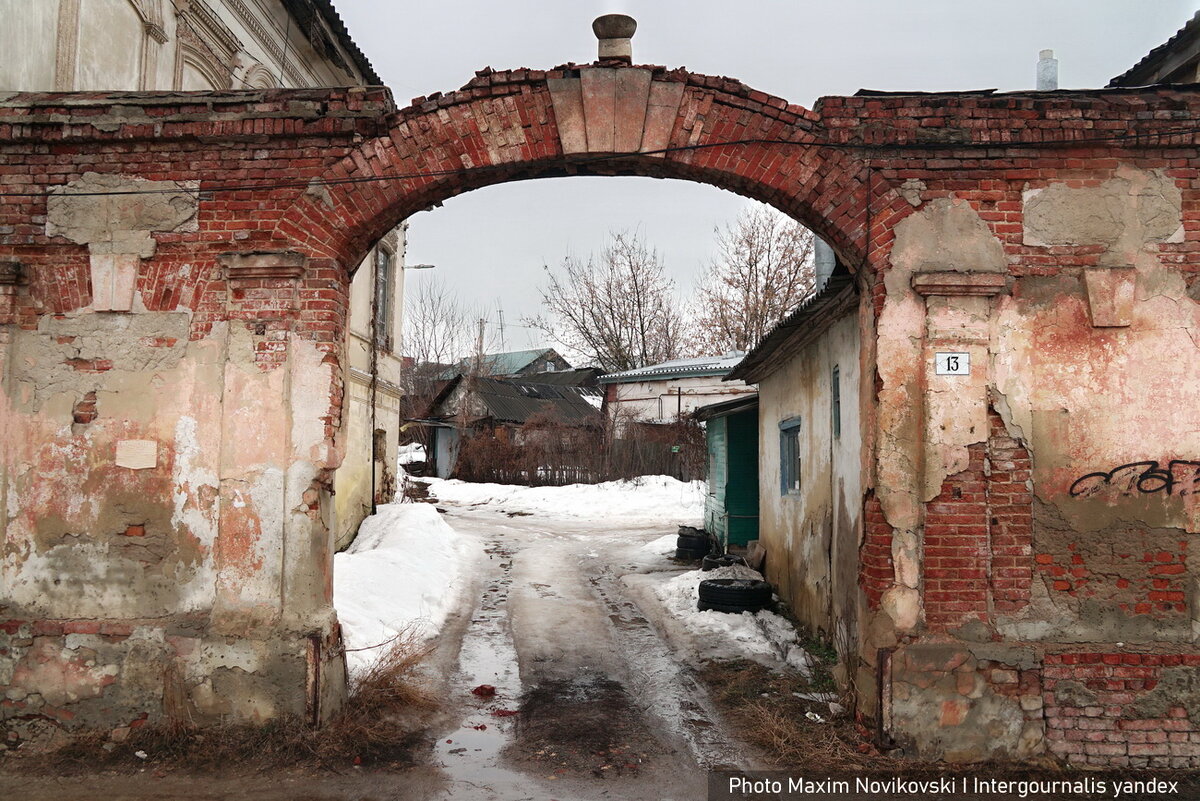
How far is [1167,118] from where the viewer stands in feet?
16.4

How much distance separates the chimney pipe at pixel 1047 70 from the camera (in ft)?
23.8

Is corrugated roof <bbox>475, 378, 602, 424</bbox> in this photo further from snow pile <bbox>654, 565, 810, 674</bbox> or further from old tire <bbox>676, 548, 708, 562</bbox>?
snow pile <bbox>654, 565, 810, 674</bbox>

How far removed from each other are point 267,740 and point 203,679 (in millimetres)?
561

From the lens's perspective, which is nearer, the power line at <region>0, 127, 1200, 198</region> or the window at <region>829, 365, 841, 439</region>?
the power line at <region>0, 127, 1200, 198</region>

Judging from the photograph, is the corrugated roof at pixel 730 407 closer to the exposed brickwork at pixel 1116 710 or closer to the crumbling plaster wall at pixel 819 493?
the crumbling plaster wall at pixel 819 493

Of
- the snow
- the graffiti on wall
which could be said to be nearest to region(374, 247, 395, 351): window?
the graffiti on wall

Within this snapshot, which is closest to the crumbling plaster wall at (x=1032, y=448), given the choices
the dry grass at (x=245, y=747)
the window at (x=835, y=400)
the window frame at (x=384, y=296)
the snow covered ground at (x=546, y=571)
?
the window at (x=835, y=400)

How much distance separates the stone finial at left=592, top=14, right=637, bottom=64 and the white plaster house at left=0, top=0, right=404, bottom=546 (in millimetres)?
2902

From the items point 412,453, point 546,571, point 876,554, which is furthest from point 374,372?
point 412,453

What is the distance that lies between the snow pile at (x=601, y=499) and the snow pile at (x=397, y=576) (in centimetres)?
692

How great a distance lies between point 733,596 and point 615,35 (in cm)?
592

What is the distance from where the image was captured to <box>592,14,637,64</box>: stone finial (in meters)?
5.23

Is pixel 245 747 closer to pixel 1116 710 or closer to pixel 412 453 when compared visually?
pixel 1116 710

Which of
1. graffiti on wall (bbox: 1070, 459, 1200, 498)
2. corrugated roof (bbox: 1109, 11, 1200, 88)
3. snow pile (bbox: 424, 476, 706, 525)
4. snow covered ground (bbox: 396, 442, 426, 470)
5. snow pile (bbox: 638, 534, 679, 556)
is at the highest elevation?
corrugated roof (bbox: 1109, 11, 1200, 88)
